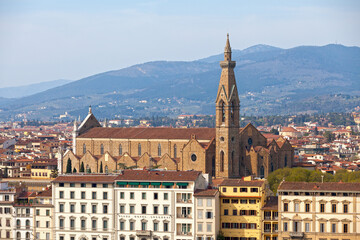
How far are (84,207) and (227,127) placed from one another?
91.6ft

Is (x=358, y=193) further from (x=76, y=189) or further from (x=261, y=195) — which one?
(x=76, y=189)

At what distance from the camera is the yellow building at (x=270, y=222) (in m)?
69.0

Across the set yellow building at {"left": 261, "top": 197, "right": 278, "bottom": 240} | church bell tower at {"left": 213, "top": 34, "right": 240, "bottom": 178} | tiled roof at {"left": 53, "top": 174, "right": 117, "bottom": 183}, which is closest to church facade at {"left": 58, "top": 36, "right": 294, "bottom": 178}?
church bell tower at {"left": 213, "top": 34, "right": 240, "bottom": 178}

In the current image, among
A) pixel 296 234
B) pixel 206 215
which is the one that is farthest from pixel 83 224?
pixel 296 234

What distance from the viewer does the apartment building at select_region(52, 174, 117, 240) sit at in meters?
71.9

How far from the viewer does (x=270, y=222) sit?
227ft

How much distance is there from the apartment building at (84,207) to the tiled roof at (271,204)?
38.4 feet

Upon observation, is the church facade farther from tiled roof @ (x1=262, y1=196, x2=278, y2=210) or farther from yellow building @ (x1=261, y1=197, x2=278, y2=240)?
yellow building @ (x1=261, y1=197, x2=278, y2=240)

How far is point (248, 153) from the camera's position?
99312mm

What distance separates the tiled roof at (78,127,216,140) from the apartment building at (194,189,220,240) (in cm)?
3004

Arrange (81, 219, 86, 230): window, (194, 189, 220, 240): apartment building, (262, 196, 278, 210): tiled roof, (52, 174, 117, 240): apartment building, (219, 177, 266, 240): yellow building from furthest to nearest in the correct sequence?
(81, 219, 86, 230): window
(52, 174, 117, 240): apartment building
(219, 177, 266, 240): yellow building
(262, 196, 278, 210): tiled roof
(194, 189, 220, 240): apartment building

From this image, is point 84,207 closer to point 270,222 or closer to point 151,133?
point 270,222

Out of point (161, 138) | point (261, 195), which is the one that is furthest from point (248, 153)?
point (261, 195)

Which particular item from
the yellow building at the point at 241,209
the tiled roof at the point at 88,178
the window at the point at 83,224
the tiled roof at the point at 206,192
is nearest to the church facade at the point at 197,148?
the tiled roof at the point at 88,178
